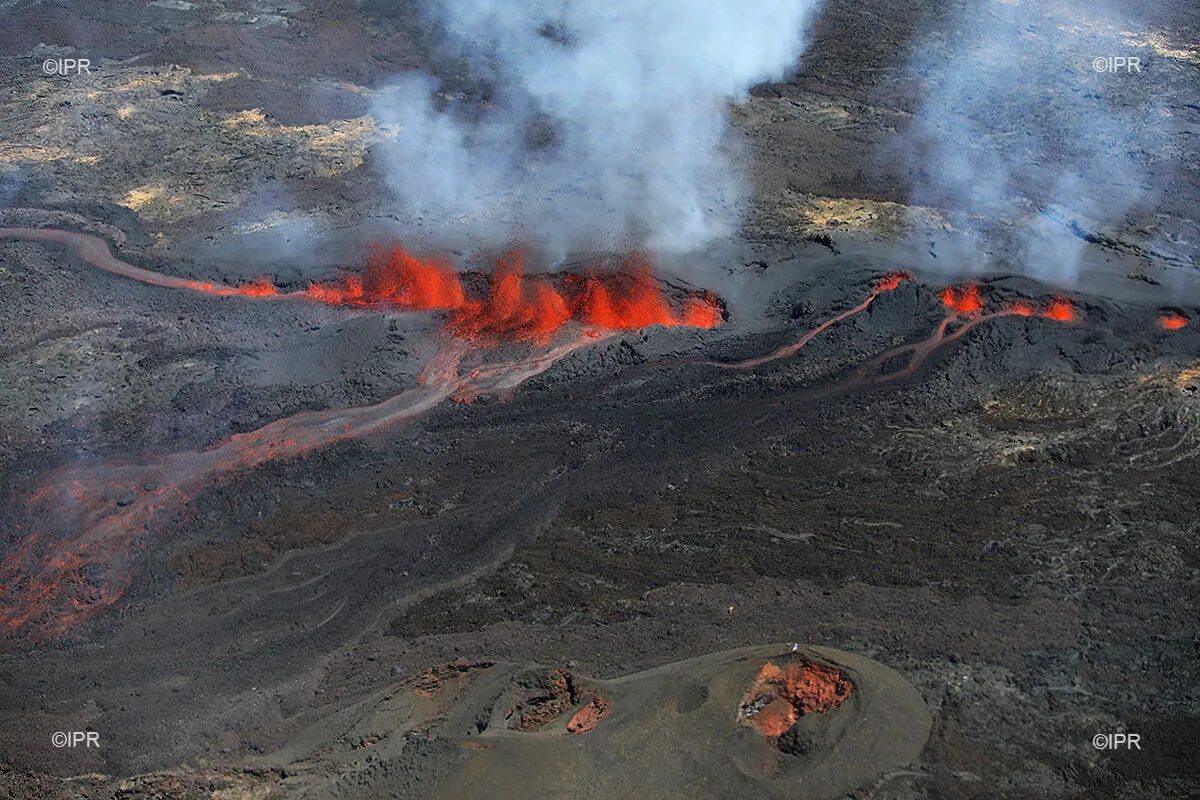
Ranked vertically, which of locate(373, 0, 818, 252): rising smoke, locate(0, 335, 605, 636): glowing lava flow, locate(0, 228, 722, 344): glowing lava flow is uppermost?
locate(373, 0, 818, 252): rising smoke

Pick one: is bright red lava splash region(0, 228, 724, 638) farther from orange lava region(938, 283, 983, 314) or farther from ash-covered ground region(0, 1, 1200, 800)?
orange lava region(938, 283, 983, 314)

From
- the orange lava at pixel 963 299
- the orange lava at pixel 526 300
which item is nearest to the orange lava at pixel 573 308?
the orange lava at pixel 526 300

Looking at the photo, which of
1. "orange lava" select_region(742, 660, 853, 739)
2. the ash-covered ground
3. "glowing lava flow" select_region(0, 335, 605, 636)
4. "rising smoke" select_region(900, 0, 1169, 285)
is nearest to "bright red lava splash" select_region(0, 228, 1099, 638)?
"glowing lava flow" select_region(0, 335, 605, 636)

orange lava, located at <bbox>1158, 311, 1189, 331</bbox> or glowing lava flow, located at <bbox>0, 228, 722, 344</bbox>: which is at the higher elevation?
orange lava, located at <bbox>1158, 311, 1189, 331</bbox>

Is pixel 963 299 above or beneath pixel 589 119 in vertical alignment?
beneath

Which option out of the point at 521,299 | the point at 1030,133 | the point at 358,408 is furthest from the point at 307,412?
the point at 1030,133

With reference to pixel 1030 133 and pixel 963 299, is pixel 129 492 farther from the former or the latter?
pixel 1030 133

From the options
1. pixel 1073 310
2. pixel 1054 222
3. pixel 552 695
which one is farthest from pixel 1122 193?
pixel 552 695
